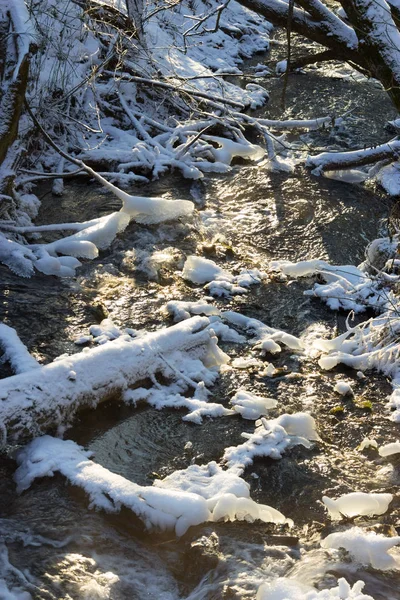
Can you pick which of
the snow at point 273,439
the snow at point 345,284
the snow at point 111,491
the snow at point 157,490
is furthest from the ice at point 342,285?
the snow at point 111,491

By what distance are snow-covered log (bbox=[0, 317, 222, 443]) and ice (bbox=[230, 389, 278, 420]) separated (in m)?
0.45

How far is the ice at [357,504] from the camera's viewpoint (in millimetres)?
3584

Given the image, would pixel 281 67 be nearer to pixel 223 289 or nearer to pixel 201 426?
pixel 223 289

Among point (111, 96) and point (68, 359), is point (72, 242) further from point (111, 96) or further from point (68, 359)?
point (111, 96)

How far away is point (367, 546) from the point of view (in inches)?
127

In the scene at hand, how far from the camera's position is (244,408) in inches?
174

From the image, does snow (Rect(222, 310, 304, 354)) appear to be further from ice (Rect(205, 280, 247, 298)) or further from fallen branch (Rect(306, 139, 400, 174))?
fallen branch (Rect(306, 139, 400, 174))

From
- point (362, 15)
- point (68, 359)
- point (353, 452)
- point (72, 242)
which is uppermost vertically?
point (362, 15)

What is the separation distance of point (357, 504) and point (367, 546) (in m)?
0.42

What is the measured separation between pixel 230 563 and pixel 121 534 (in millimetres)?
539

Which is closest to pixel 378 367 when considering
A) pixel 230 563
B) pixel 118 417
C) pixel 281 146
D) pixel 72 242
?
pixel 118 417

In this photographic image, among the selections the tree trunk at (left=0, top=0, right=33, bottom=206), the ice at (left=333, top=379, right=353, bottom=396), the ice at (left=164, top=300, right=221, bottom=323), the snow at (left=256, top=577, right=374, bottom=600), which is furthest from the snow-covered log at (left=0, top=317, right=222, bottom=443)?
the tree trunk at (left=0, top=0, right=33, bottom=206)

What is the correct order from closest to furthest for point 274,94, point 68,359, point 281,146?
point 68,359, point 281,146, point 274,94

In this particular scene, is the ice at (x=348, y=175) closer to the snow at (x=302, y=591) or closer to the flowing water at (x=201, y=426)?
the flowing water at (x=201, y=426)
